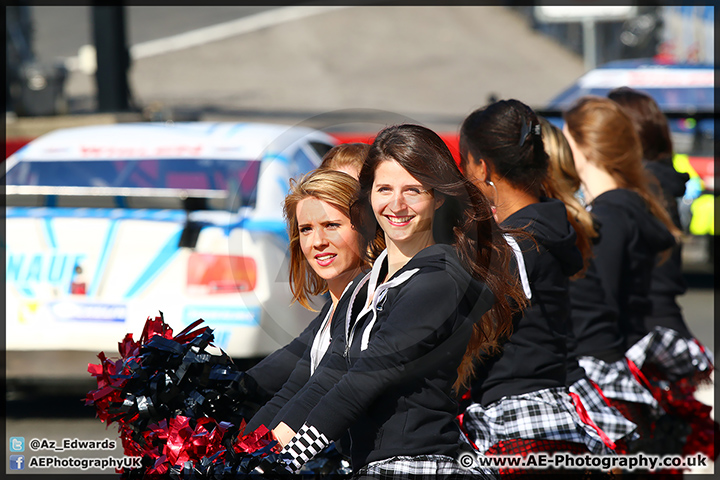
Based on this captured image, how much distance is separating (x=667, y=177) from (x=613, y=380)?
1393 millimetres

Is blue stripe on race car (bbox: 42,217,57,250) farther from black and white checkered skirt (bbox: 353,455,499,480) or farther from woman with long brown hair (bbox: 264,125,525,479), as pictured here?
black and white checkered skirt (bbox: 353,455,499,480)

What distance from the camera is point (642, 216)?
3.74 meters

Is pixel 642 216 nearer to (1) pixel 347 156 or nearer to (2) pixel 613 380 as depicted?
(2) pixel 613 380

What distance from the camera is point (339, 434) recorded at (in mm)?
2090

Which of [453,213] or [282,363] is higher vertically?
[453,213]

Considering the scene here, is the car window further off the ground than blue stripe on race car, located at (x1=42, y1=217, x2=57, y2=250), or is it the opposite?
the car window

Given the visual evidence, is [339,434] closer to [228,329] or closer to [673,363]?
[673,363]

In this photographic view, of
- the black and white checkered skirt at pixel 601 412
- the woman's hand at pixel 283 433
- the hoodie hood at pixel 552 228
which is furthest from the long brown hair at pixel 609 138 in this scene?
the woman's hand at pixel 283 433

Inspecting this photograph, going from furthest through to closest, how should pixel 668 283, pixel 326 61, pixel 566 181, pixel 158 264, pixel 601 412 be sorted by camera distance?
pixel 326 61, pixel 158 264, pixel 668 283, pixel 566 181, pixel 601 412

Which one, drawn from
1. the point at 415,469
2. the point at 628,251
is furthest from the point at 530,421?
the point at 628,251

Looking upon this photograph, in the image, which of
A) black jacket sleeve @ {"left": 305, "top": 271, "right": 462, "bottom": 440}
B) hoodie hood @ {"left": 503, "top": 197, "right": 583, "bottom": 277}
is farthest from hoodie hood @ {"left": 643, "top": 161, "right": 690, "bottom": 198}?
black jacket sleeve @ {"left": 305, "top": 271, "right": 462, "bottom": 440}

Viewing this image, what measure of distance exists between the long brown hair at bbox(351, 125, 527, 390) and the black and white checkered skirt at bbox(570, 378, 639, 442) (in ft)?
2.83

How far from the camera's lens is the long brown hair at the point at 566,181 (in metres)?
3.24

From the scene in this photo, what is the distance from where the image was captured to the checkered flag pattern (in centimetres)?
209
